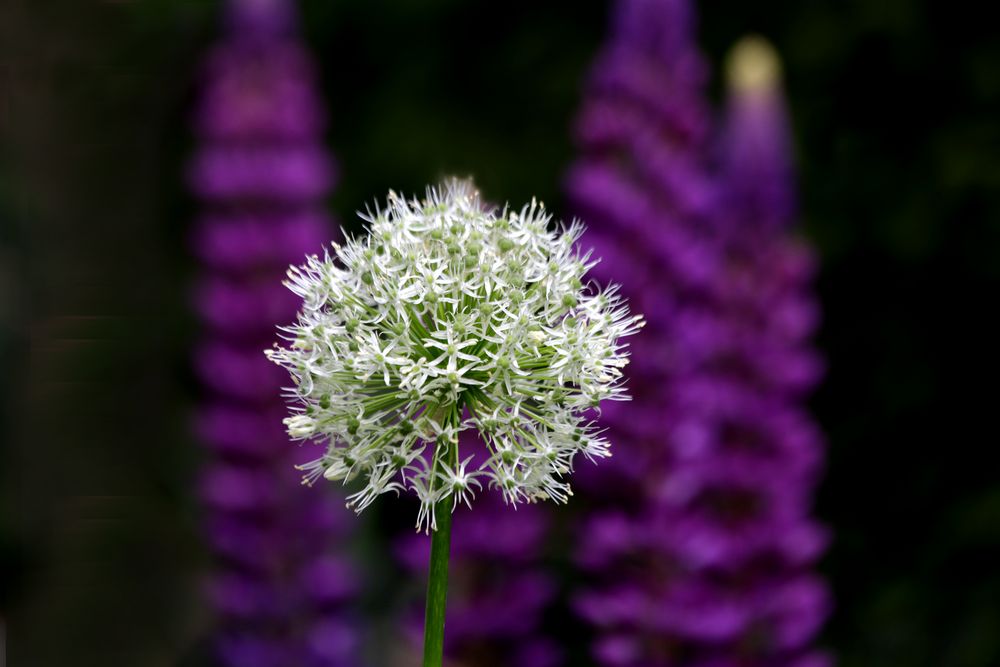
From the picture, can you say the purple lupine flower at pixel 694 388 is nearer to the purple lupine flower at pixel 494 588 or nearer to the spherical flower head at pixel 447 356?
the purple lupine flower at pixel 494 588

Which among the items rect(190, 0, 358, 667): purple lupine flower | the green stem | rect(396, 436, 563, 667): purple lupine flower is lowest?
the green stem

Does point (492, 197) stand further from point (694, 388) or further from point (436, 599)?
point (436, 599)

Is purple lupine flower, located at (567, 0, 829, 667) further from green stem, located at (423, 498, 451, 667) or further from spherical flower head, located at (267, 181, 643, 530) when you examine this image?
green stem, located at (423, 498, 451, 667)

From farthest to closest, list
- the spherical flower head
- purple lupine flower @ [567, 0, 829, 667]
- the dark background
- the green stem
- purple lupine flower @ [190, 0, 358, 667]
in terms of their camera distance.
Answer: the dark background < purple lupine flower @ [190, 0, 358, 667] < purple lupine flower @ [567, 0, 829, 667] < the spherical flower head < the green stem

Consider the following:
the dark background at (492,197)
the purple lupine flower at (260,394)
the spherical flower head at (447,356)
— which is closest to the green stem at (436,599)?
the spherical flower head at (447,356)

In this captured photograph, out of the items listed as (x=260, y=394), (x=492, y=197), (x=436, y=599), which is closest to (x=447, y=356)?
(x=436, y=599)

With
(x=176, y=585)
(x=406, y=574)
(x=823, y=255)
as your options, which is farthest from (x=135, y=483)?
(x=823, y=255)

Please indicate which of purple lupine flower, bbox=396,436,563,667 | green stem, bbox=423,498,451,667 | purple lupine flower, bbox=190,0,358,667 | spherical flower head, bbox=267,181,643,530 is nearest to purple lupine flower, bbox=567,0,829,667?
purple lupine flower, bbox=396,436,563,667
